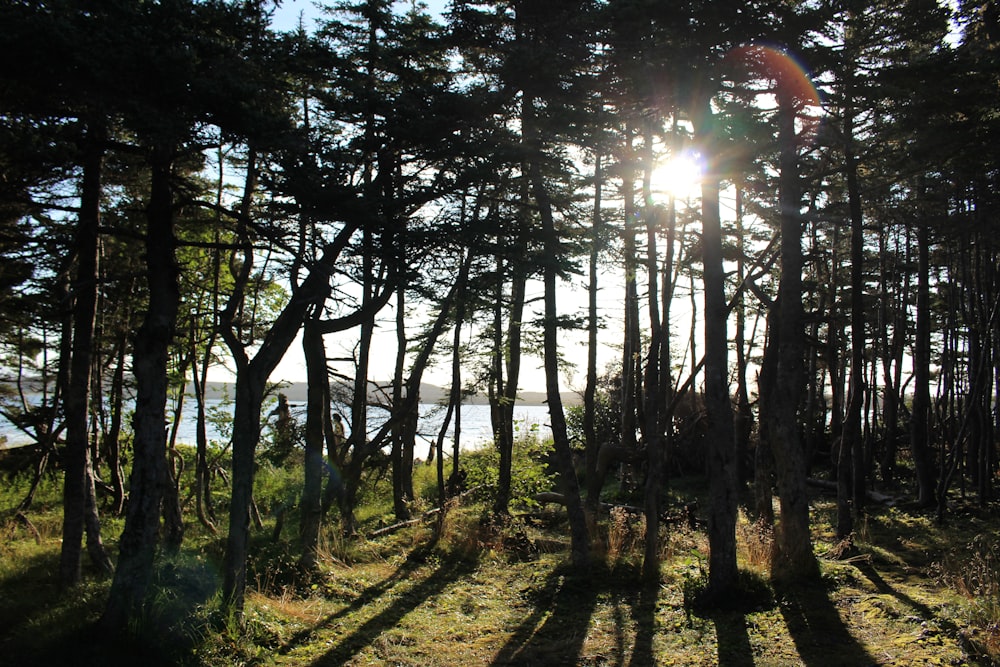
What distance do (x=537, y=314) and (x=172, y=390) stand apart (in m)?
9.18

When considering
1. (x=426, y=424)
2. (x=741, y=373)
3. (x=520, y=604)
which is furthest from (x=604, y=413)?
(x=520, y=604)

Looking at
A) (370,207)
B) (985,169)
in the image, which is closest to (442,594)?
(370,207)

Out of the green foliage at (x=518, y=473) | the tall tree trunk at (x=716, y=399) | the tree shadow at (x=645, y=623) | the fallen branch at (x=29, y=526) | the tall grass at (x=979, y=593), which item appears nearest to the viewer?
the tall grass at (x=979, y=593)

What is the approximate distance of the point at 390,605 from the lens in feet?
30.5

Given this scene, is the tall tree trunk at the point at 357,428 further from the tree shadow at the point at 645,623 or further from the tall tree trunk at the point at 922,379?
the tall tree trunk at the point at 922,379

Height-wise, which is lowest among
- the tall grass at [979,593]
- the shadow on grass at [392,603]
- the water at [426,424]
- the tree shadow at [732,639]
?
the shadow on grass at [392,603]

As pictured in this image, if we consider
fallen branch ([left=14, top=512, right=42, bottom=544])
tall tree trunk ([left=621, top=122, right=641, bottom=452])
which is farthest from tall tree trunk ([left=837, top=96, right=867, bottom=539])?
fallen branch ([left=14, top=512, right=42, bottom=544])

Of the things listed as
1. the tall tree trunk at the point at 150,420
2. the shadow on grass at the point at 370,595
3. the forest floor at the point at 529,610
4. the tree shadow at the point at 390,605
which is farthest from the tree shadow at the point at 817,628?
the tall tree trunk at the point at 150,420

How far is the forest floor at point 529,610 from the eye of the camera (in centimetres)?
691

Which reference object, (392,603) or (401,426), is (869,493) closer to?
(401,426)

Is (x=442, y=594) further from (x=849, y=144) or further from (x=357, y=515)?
(x=849, y=144)

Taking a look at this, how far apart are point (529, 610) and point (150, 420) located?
5.58 metres

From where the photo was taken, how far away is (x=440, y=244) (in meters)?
7.85

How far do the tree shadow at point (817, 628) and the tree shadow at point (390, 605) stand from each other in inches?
193
